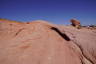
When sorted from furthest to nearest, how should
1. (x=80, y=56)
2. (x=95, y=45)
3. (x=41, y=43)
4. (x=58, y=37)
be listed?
(x=95, y=45), (x=58, y=37), (x=80, y=56), (x=41, y=43)

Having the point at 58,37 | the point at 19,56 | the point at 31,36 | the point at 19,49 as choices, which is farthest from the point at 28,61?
the point at 58,37

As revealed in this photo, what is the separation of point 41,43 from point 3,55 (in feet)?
3.87

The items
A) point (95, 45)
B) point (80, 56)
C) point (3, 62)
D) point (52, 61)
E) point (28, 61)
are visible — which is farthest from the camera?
point (95, 45)

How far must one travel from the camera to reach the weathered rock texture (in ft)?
8.98

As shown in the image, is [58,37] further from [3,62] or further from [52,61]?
[3,62]

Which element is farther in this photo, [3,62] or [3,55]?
[3,55]

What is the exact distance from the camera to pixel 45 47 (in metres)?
3.26

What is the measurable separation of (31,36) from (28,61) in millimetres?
1097

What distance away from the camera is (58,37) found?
398cm

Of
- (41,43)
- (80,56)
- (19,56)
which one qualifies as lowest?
(80,56)

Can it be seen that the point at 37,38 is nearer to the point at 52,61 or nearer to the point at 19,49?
the point at 19,49

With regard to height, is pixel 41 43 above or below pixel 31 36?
below

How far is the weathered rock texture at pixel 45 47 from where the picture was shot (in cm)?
274

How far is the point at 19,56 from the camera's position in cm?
267
